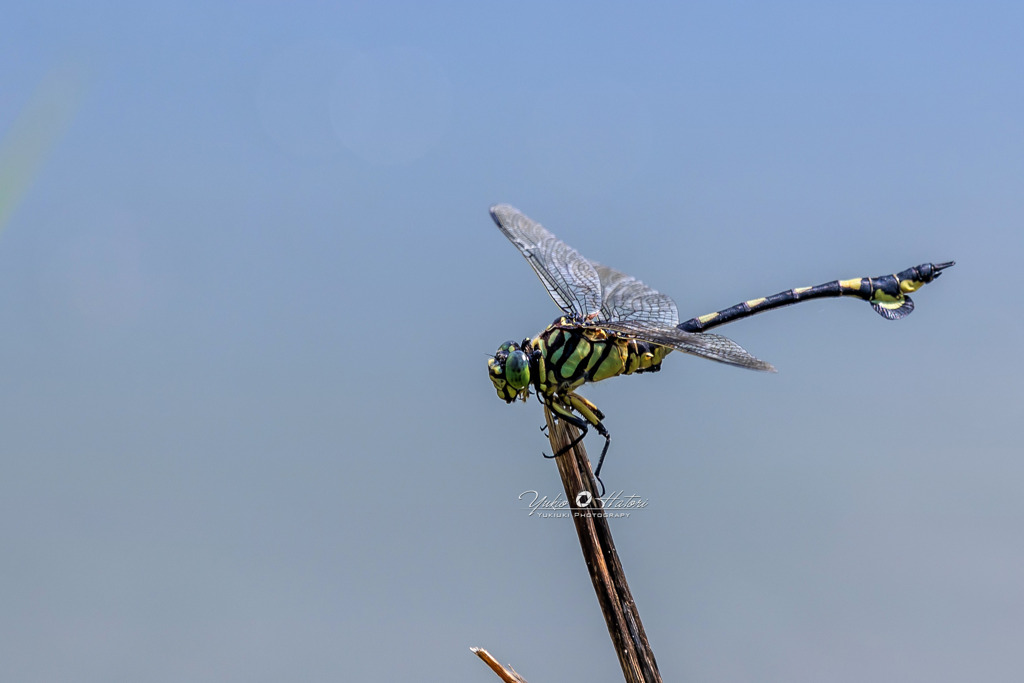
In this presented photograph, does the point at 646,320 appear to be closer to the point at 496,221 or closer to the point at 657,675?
the point at 496,221

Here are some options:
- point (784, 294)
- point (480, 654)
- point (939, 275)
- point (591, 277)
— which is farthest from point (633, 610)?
point (939, 275)

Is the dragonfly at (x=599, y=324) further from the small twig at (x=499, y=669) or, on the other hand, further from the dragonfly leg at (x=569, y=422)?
the small twig at (x=499, y=669)

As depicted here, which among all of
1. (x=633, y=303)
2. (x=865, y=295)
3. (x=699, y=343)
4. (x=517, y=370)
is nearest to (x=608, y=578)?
(x=517, y=370)

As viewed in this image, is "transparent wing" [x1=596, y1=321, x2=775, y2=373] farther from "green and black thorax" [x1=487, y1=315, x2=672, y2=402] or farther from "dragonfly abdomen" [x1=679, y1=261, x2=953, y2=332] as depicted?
"dragonfly abdomen" [x1=679, y1=261, x2=953, y2=332]

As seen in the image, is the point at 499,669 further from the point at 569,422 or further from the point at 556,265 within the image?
the point at 556,265

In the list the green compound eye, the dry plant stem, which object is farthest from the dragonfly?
the dry plant stem

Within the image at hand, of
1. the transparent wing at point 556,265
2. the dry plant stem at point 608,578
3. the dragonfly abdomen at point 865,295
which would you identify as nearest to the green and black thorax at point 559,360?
the transparent wing at point 556,265
